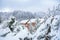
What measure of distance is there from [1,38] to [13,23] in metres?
2.07

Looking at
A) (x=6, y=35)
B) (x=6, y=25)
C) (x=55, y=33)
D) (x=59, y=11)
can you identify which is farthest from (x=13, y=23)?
(x=55, y=33)

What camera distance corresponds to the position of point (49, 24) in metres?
8.86

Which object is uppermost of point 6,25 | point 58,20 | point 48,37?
point 58,20

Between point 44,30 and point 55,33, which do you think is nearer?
point 55,33

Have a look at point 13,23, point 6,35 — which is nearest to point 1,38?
point 6,35

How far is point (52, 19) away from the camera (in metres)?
8.99

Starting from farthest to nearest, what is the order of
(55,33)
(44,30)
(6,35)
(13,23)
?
(13,23) < (6,35) < (44,30) < (55,33)

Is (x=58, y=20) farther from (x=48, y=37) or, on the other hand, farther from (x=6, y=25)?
(x=6, y=25)

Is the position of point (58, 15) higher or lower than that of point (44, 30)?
higher

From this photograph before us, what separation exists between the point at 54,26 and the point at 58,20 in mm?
320

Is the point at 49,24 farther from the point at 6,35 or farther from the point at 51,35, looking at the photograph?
the point at 6,35

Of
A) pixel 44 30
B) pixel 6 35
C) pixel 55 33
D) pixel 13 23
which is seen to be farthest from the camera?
pixel 13 23

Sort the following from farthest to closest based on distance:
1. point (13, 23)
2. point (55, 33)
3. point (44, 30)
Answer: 1. point (13, 23)
2. point (44, 30)
3. point (55, 33)

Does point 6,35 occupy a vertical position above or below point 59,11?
below
